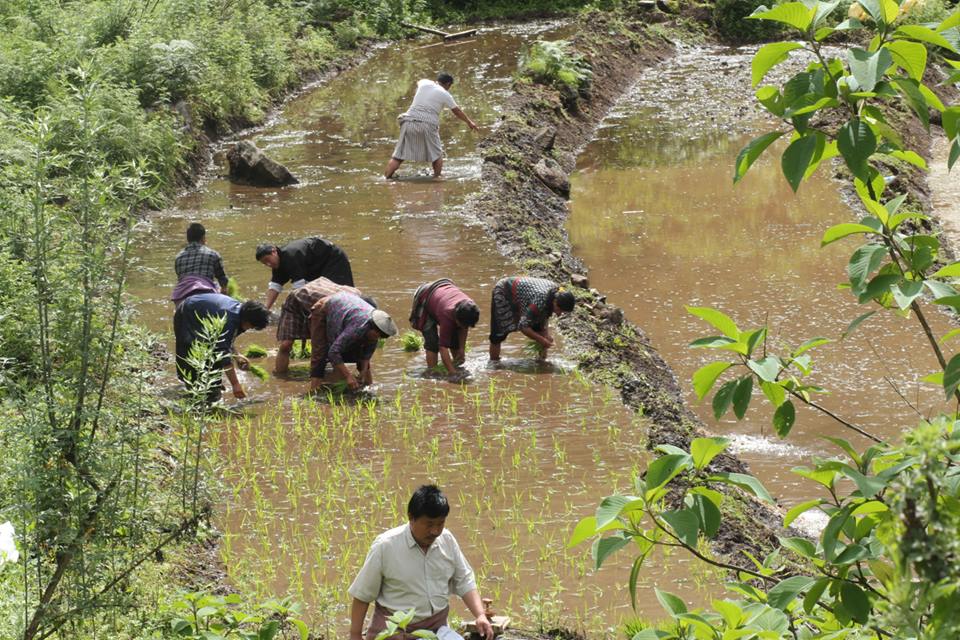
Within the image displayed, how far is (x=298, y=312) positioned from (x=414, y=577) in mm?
4498

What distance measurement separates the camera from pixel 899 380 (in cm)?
995

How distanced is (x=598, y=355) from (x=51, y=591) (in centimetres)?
621

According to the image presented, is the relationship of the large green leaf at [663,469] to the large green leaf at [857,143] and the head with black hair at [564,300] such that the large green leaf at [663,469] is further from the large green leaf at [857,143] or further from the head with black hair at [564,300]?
the head with black hair at [564,300]

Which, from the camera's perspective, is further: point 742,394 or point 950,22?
point 742,394

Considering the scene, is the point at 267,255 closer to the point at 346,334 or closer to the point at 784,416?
the point at 346,334

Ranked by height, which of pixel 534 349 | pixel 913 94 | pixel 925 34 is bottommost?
pixel 534 349

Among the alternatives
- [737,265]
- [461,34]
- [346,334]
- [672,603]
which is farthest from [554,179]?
[672,603]

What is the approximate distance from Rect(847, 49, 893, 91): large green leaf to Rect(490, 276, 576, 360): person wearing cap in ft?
22.8

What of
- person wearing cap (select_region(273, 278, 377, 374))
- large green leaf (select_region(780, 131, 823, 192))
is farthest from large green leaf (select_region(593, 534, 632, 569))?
person wearing cap (select_region(273, 278, 377, 374))

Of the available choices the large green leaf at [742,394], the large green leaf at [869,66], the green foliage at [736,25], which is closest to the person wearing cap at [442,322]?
the large green leaf at [742,394]

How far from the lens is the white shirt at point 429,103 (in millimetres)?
15594

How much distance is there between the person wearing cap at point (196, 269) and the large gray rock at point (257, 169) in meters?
6.19

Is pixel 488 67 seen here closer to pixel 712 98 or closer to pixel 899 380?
pixel 712 98

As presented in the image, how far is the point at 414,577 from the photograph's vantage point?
518 cm
